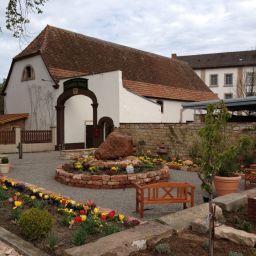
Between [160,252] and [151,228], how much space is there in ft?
2.45

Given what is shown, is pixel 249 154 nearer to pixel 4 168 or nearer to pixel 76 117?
pixel 4 168

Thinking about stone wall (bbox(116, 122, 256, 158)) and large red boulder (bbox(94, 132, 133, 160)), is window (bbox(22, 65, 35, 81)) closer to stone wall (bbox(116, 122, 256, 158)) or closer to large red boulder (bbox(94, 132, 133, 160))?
stone wall (bbox(116, 122, 256, 158))

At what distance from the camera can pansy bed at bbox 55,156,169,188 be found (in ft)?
32.4

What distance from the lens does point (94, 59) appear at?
2698cm

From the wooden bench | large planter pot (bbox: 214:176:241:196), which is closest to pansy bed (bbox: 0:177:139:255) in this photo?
the wooden bench

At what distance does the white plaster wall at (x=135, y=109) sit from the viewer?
21072mm

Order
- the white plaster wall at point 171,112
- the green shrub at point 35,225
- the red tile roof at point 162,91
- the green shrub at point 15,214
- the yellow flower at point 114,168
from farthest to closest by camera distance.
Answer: the white plaster wall at point 171,112 < the red tile roof at point 162,91 < the yellow flower at point 114,168 < the green shrub at point 15,214 < the green shrub at point 35,225

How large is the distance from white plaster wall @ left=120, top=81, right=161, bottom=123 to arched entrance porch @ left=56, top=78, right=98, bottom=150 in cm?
201

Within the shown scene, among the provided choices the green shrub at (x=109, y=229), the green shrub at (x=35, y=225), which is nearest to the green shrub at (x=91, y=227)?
the green shrub at (x=109, y=229)

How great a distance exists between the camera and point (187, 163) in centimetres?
1447

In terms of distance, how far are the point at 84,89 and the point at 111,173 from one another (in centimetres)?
1262

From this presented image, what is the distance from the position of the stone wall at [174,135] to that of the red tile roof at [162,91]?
6227 mm

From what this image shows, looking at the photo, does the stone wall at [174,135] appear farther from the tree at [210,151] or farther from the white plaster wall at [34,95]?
the tree at [210,151]

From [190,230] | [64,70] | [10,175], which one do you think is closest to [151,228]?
[190,230]
